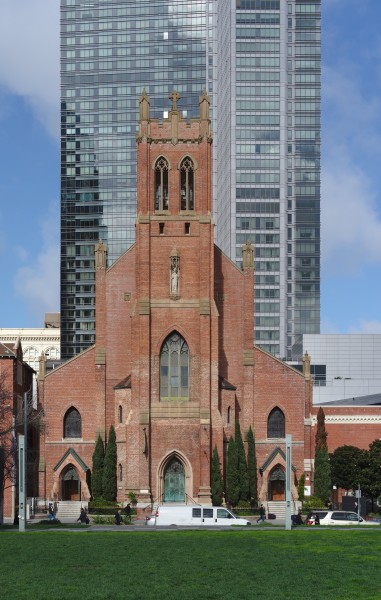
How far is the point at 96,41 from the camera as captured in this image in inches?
7328

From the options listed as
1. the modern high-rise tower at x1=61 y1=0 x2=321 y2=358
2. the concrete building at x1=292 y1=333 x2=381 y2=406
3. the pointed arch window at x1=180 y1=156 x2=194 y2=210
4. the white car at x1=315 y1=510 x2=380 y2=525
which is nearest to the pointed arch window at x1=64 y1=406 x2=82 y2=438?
the pointed arch window at x1=180 y1=156 x2=194 y2=210

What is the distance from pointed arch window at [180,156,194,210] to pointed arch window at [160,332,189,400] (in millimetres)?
10274

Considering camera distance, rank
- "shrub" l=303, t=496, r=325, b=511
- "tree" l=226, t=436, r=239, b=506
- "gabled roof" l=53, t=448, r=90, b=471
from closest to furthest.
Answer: "tree" l=226, t=436, r=239, b=506 → "shrub" l=303, t=496, r=325, b=511 → "gabled roof" l=53, t=448, r=90, b=471

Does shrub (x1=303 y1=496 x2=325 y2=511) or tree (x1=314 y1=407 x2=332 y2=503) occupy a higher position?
→ tree (x1=314 y1=407 x2=332 y2=503)

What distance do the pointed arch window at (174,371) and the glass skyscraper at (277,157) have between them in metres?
86.5

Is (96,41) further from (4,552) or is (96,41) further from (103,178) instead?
(4,552)

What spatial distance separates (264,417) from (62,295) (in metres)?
106

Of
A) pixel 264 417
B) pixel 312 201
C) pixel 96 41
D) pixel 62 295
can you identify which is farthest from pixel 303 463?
pixel 96 41

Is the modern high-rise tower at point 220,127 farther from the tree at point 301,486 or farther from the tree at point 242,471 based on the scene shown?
the tree at point 242,471

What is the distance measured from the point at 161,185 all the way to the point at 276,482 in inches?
935

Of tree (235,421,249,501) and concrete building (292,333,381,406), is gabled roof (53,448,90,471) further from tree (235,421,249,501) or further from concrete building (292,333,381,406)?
concrete building (292,333,381,406)

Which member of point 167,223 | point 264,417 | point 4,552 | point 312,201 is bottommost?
point 4,552

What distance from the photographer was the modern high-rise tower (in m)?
166

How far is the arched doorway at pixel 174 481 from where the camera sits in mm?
77188
